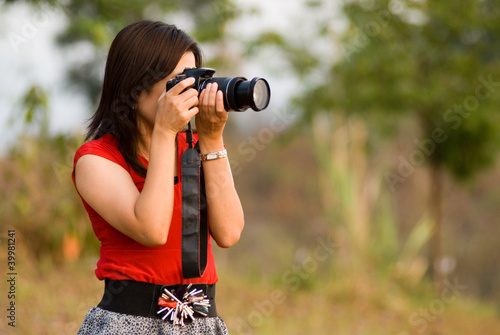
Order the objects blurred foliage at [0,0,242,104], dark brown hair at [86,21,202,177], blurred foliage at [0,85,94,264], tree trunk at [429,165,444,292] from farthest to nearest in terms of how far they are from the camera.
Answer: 1. tree trunk at [429,165,444,292]
2. blurred foliage at [0,85,94,264]
3. blurred foliage at [0,0,242,104]
4. dark brown hair at [86,21,202,177]

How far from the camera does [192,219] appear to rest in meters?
1.29

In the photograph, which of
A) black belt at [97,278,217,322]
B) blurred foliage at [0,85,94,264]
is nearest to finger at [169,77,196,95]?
black belt at [97,278,217,322]

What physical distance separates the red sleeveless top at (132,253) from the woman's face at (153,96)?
11 centimetres

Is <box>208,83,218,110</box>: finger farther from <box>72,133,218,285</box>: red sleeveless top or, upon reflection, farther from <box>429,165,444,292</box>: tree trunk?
<box>429,165,444,292</box>: tree trunk

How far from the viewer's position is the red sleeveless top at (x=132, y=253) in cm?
128

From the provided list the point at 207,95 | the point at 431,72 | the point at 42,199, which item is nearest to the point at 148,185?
the point at 207,95

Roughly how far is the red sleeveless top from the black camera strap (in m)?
0.05

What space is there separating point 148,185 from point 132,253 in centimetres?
17

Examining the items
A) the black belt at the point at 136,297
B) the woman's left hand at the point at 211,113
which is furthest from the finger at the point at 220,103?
the black belt at the point at 136,297

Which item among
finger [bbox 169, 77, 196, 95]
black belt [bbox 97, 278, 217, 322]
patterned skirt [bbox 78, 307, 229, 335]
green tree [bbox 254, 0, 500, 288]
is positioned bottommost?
patterned skirt [bbox 78, 307, 229, 335]

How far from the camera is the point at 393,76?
5355mm

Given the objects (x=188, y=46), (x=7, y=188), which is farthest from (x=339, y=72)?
(x=188, y=46)

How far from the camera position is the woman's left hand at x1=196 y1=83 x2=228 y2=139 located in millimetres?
1312

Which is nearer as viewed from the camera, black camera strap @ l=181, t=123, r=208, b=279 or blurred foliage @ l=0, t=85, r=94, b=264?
black camera strap @ l=181, t=123, r=208, b=279
